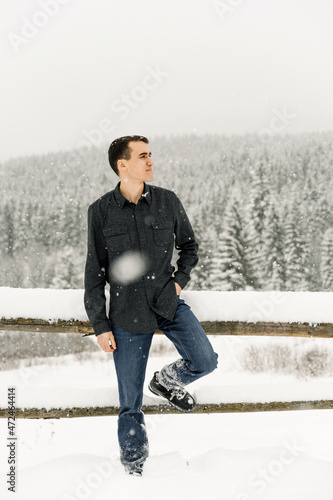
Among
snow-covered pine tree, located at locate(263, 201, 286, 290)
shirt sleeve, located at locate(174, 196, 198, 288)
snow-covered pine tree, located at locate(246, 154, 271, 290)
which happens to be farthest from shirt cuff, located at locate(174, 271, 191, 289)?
snow-covered pine tree, located at locate(263, 201, 286, 290)

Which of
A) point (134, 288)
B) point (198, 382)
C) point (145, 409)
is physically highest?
point (134, 288)

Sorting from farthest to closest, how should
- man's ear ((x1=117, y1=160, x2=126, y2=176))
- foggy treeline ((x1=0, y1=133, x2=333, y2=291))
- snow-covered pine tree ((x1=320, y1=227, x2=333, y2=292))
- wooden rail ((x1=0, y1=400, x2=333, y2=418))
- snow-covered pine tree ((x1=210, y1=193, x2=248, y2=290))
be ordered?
snow-covered pine tree ((x1=320, y1=227, x2=333, y2=292)) → foggy treeline ((x1=0, y1=133, x2=333, y2=291)) → snow-covered pine tree ((x1=210, y1=193, x2=248, y2=290)) → wooden rail ((x1=0, y1=400, x2=333, y2=418)) → man's ear ((x1=117, y1=160, x2=126, y2=176))

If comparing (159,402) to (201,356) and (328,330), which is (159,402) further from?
(328,330)

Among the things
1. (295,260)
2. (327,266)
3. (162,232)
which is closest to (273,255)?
(295,260)

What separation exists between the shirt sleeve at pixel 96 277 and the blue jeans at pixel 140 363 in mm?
157

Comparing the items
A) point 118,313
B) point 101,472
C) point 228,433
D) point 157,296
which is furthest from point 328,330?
point 228,433

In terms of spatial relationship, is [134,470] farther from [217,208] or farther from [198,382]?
[217,208]

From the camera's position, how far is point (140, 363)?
284cm

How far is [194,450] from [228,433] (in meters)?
1.42

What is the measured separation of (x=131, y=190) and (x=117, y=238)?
1.25 ft

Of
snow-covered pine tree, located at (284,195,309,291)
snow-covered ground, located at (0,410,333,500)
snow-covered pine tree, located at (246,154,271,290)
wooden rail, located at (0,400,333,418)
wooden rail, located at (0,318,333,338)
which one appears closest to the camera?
snow-covered ground, located at (0,410,333,500)

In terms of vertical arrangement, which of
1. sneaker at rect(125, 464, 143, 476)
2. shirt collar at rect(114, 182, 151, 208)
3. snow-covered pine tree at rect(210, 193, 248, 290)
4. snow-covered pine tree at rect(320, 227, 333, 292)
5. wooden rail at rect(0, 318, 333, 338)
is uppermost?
shirt collar at rect(114, 182, 151, 208)

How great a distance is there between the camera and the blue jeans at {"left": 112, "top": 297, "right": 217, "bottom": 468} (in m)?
2.78

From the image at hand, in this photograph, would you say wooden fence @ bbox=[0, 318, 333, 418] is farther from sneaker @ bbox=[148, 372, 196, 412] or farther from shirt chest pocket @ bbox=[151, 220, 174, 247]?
shirt chest pocket @ bbox=[151, 220, 174, 247]
